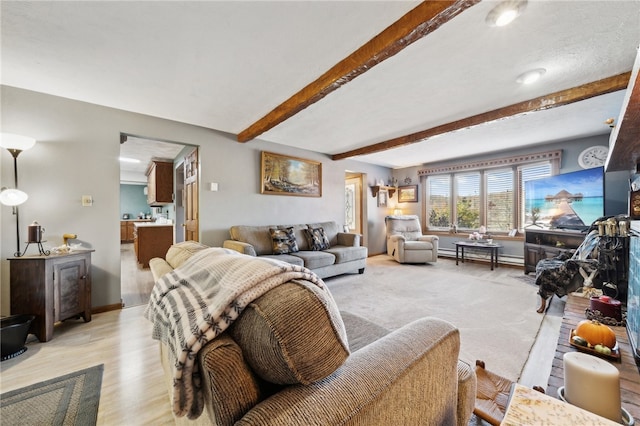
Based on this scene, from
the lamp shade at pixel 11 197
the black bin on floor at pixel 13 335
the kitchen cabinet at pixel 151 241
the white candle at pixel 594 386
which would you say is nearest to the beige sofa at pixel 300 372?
the white candle at pixel 594 386

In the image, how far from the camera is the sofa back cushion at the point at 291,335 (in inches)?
20.3

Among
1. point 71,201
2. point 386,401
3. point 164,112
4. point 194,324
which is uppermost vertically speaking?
point 164,112

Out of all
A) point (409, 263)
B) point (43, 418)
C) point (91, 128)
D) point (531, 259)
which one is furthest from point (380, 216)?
point (43, 418)

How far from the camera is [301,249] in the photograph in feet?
13.5

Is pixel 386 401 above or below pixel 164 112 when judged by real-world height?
below

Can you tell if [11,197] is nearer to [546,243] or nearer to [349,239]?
[349,239]

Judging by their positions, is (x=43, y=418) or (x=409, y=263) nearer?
(x=43, y=418)

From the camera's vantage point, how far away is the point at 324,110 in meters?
2.94

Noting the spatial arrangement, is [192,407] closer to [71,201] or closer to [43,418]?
[43,418]

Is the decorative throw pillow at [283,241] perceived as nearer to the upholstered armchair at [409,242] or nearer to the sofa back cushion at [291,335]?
the upholstered armchair at [409,242]

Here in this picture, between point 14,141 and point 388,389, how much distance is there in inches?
132

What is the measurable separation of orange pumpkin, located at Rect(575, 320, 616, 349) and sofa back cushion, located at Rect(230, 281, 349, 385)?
145 centimetres

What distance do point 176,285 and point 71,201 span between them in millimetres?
2743

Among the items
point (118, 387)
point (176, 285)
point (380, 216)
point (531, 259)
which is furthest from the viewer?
point (380, 216)
